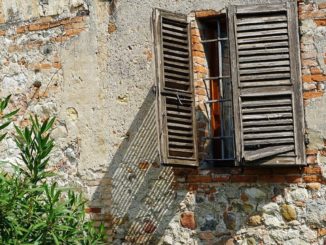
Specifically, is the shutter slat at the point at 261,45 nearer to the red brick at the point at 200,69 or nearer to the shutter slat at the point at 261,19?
the shutter slat at the point at 261,19

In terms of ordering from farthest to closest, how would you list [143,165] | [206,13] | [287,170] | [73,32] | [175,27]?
[73,32] → [143,165] → [206,13] → [175,27] → [287,170]

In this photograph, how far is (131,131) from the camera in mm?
8039

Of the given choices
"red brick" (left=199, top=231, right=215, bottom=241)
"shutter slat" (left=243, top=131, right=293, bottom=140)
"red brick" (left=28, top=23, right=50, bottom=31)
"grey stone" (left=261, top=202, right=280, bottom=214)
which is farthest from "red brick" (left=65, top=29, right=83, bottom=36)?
"grey stone" (left=261, top=202, right=280, bottom=214)

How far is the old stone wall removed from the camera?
7.27 metres

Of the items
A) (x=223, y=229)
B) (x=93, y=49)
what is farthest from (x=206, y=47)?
(x=223, y=229)

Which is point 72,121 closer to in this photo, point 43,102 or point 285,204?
point 43,102

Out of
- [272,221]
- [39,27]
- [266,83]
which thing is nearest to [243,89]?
[266,83]

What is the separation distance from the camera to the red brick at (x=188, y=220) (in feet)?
25.1

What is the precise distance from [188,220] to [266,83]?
1366 millimetres

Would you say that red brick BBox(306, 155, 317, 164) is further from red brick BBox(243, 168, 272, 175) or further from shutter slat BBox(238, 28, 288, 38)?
shutter slat BBox(238, 28, 288, 38)

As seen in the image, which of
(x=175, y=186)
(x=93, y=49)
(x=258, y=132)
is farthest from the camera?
(x=93, y=49)

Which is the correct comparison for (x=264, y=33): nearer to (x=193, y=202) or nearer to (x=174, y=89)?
(x=174, y=89)

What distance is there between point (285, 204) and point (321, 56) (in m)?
1.22

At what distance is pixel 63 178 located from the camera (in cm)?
834
